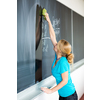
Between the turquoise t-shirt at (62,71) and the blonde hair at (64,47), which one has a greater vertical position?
the blonde hair at (64,47)

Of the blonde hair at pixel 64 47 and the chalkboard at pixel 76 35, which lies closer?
the blonde hair at pixel 64 47

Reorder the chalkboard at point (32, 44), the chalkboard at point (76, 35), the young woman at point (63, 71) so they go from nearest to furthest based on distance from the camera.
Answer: the chalkboard at point (32, 44) → the young woman at point (63, 71) → the chalkboard at point (76, 35)

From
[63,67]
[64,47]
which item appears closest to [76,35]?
[64,47]

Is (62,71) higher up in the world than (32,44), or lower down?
lower down

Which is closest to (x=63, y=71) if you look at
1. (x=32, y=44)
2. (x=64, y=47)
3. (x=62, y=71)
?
(x=62, y=71)

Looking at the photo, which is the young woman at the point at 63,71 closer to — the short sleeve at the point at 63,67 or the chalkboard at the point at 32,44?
the short sleeve at the point at 63,67

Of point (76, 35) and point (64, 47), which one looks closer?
point (64, 47)

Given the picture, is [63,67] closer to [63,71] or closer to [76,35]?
[63,71]

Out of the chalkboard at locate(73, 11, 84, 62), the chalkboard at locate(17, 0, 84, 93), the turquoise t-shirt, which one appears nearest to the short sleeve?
the turquoise t-shirt

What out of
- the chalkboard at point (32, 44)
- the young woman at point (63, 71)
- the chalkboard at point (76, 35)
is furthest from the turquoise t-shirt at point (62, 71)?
the chalkboard at point (76, 35)

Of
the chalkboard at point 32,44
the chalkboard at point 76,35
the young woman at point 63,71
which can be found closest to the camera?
the chalkboard at point 32,44

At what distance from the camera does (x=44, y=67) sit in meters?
1.67

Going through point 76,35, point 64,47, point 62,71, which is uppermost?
point 76,35
